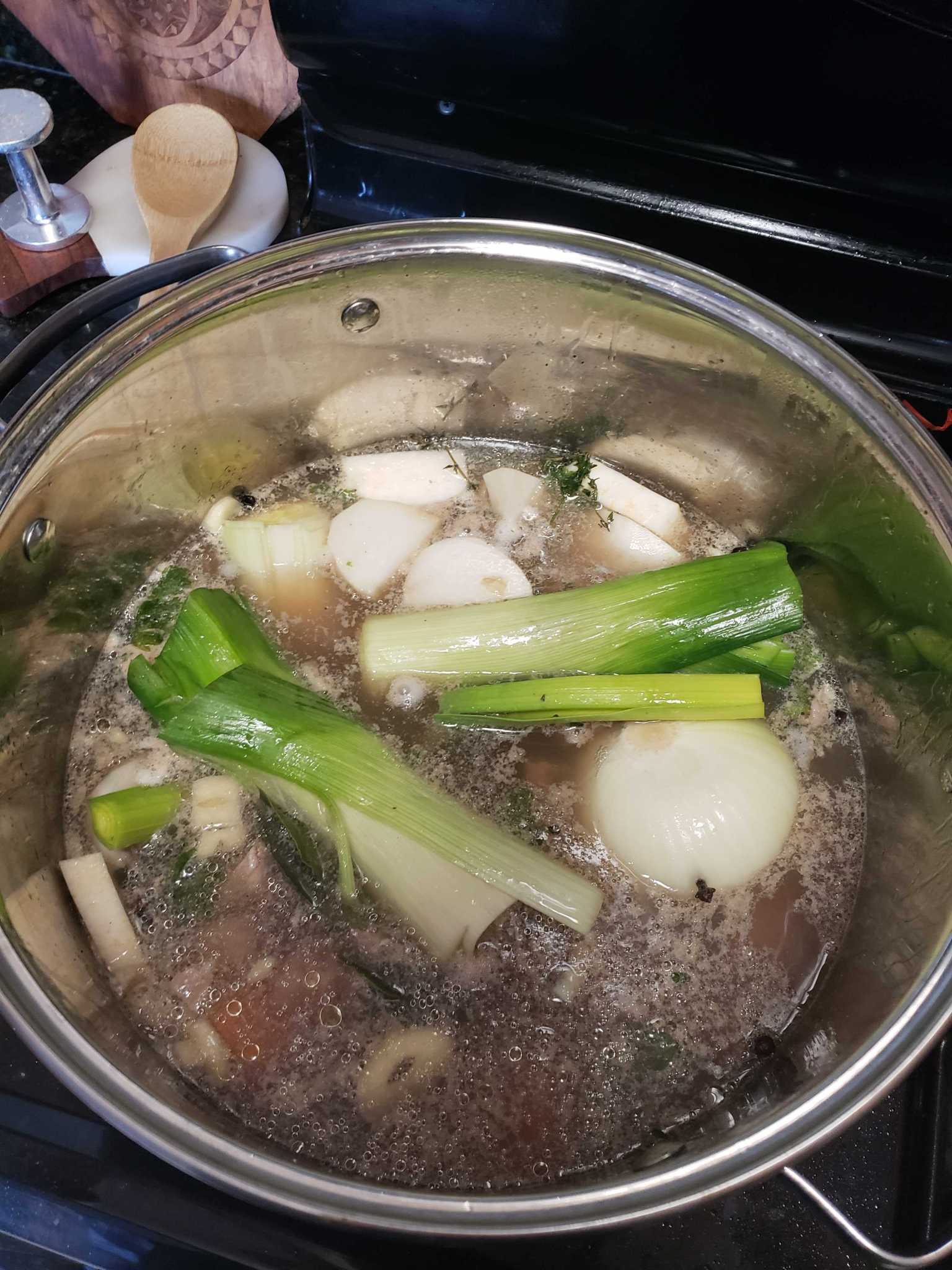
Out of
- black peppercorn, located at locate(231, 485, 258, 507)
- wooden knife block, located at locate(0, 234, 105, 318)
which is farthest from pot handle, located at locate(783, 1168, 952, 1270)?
wooden knife block, located at locate(0, 234, 105, 318)

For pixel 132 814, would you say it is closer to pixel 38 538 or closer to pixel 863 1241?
pixel 38 538

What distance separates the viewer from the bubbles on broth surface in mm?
854

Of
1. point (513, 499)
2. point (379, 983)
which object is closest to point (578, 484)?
point (513, 499)

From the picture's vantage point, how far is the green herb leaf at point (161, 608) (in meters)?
1.11

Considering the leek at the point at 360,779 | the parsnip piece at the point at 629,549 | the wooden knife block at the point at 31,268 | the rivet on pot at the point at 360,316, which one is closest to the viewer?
the leek at the point at 360,779

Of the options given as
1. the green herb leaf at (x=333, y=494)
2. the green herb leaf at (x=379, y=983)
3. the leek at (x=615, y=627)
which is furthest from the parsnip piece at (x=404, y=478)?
the green herb leaf at (x=379, y=983)

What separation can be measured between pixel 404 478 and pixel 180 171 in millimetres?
518

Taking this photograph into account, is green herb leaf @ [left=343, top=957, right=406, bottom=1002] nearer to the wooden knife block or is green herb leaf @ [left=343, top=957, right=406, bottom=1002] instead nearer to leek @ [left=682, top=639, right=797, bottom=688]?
leek @ [left=682, top=639, right=797, bottom=688]

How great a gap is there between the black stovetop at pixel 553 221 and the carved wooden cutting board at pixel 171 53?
5 cm

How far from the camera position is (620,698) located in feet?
3.19

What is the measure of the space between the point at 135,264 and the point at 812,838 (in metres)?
1.14

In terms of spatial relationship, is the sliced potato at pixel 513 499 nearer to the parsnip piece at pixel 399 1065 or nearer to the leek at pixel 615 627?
the leek at pixel 615 627

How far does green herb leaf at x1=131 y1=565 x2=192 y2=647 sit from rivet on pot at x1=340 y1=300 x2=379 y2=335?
1.19ft

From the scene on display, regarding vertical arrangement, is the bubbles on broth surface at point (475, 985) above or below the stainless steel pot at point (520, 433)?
below
